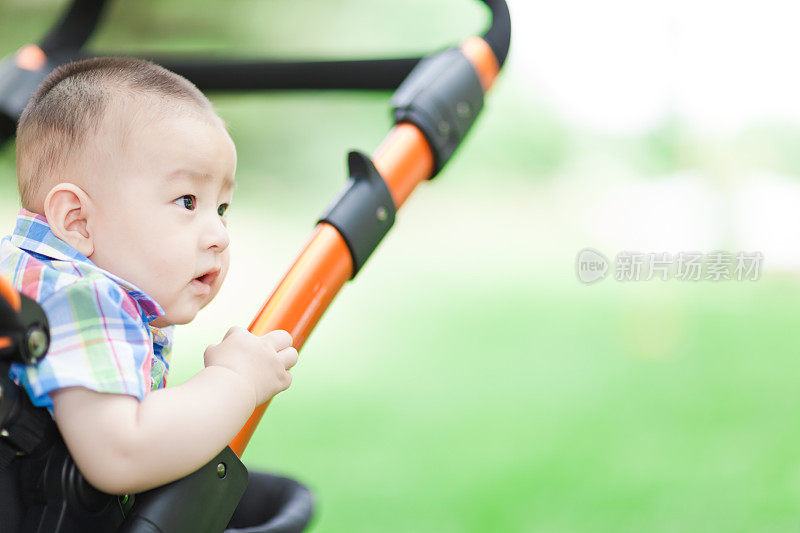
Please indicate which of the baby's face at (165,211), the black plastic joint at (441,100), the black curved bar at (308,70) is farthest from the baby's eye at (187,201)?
the black curved bar at (308,70)

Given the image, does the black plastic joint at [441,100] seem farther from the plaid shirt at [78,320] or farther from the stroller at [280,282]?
the plaid shirt at [78,320]

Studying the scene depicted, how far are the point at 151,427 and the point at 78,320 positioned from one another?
0.23 feet

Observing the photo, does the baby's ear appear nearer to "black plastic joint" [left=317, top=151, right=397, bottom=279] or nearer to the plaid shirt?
the plaid shirt

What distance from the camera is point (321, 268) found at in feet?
2.24

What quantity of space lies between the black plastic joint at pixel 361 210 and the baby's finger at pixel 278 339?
0.44 feet

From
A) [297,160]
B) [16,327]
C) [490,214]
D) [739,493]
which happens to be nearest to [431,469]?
[739,493]

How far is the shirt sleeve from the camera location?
461 millimetres

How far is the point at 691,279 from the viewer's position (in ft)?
7.91

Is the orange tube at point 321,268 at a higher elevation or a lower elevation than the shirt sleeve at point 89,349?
higher

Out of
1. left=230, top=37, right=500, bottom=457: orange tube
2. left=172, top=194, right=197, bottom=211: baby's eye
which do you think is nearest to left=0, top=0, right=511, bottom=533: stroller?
left=230, top=37, right=500, bottom=457: orange tube

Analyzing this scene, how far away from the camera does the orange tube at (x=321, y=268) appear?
0.64 meters

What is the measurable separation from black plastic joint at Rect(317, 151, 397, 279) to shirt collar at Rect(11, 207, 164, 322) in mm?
212

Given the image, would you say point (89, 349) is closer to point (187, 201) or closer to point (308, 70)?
point (187, 201)

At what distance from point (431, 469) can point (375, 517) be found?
7.1 inches
